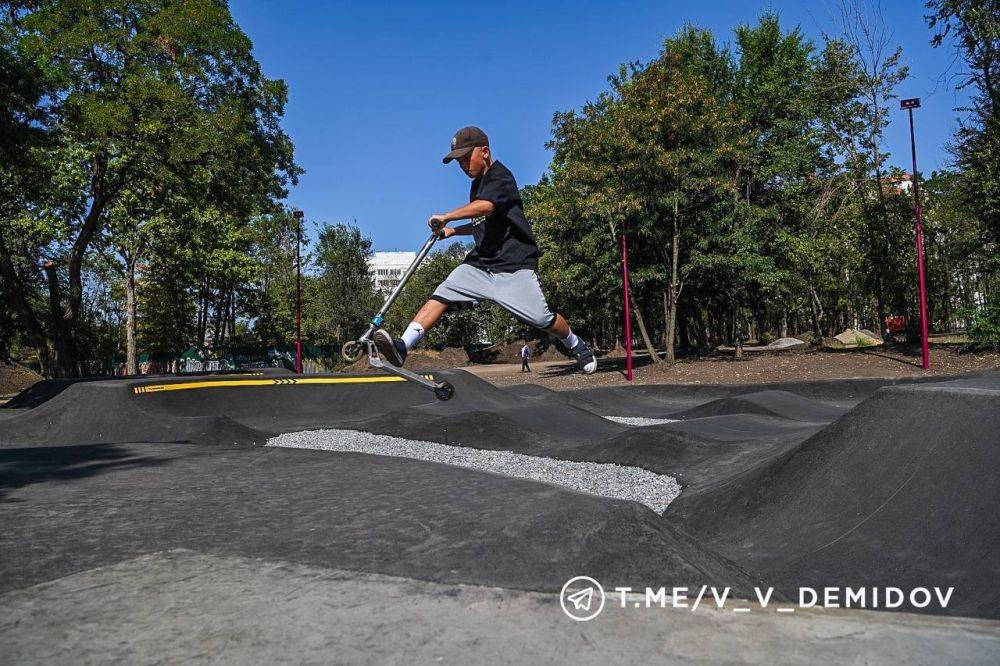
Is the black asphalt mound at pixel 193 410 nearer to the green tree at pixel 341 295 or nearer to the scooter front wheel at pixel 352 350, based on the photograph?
the scooter front wheel at pixel 352 350

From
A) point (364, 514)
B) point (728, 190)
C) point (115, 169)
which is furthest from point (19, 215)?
point (364, 514)

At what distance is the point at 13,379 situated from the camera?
35.3 meters

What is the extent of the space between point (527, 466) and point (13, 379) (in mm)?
36988

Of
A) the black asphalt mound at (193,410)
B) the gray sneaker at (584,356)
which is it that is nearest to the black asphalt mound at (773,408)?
the gray sneaker at (584,356)

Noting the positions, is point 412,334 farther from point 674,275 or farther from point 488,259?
point 674,275

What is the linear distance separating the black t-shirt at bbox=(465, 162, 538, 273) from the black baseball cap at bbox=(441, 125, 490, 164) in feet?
0.75

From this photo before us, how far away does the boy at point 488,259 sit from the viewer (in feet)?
17.7

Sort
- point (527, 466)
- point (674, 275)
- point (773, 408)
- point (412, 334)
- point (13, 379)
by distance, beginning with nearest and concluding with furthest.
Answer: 1. point (412, 334)
2. point (527, 466)
3. point (773, 408)
4. point (674, 275)
5. point (13, 379)

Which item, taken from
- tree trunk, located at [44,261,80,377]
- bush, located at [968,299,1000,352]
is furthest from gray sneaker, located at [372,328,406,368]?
bush, located at [968,299,1000,352]

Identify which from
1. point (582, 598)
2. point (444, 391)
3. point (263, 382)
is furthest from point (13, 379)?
point (582, 598)

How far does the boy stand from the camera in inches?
213

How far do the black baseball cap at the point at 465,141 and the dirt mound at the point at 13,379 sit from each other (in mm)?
37117

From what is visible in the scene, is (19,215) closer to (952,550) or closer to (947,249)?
(952,550)

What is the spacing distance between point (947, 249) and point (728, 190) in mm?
22045
